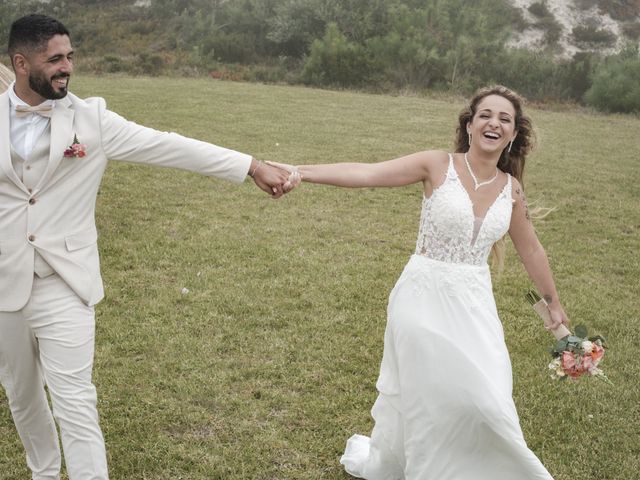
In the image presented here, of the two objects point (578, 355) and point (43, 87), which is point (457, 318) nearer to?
point (578, 355)

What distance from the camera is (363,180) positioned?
4.57 m

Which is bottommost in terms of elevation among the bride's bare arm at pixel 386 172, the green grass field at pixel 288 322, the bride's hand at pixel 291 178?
the green grass field at pixel 288 322

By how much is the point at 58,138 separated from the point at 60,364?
3.81 feet

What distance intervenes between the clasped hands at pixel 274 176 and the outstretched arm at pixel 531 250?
1464 millimetres

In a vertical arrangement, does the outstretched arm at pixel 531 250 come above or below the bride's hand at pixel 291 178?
below

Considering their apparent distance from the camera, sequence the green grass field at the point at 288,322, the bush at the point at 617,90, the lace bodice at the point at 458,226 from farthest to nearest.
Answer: the bush at the point at 617,90 < the green grass field at the point at 288,322 < the lace bodice at the point at 458,226

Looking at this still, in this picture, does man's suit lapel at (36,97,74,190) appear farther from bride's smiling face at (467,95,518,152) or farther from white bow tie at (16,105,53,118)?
bride's smiling face at (467,95,518,152)

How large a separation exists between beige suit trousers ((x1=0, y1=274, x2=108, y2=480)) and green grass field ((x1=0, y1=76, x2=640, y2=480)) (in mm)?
1132

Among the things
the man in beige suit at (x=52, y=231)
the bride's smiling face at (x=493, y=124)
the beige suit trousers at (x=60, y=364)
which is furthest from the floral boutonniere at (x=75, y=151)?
the bride's smiling face at (x=493, y=124)

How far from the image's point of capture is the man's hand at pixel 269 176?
15.3 feet

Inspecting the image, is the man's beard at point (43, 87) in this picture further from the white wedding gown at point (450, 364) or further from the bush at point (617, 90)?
the bush at point (617, 90)

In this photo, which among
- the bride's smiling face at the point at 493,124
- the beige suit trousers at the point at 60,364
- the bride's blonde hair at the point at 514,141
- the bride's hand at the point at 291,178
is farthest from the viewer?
the bride's hand at the point at 291,178

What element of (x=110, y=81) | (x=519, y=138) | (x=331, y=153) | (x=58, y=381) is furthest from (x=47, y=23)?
(x=110, y=81)

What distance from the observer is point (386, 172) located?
4500mm
